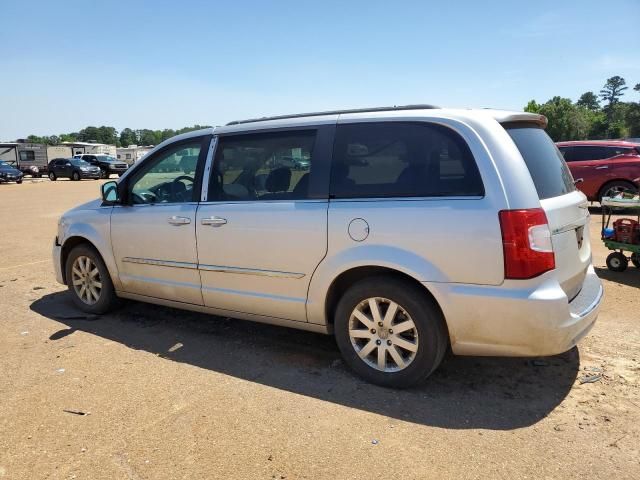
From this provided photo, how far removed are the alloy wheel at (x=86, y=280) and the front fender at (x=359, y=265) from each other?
260cm

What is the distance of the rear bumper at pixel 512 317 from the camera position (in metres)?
2.92

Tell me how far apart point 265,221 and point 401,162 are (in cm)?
113

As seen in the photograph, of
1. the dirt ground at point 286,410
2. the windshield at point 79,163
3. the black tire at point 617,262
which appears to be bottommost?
the dirt ground at point 286,410

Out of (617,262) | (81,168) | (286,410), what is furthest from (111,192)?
(81,168)

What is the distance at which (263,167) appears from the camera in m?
3.99

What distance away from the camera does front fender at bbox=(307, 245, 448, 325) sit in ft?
10.3

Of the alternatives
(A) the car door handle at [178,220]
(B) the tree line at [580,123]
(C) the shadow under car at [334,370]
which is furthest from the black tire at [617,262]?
(B) the tree line at [580,123]

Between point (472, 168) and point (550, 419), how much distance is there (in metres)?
1.59

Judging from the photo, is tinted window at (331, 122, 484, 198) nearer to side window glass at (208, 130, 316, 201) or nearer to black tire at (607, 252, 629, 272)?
side window glass at (208, 130, 316, 201)

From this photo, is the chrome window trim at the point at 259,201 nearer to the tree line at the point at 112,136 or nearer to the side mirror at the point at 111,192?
the side mirror at the point at 111,192

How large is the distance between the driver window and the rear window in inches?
103

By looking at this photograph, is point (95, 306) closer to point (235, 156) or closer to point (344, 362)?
point (235, 156)

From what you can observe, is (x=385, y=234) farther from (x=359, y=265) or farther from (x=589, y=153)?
(x=589, y=153)

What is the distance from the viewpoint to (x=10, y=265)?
760cm
